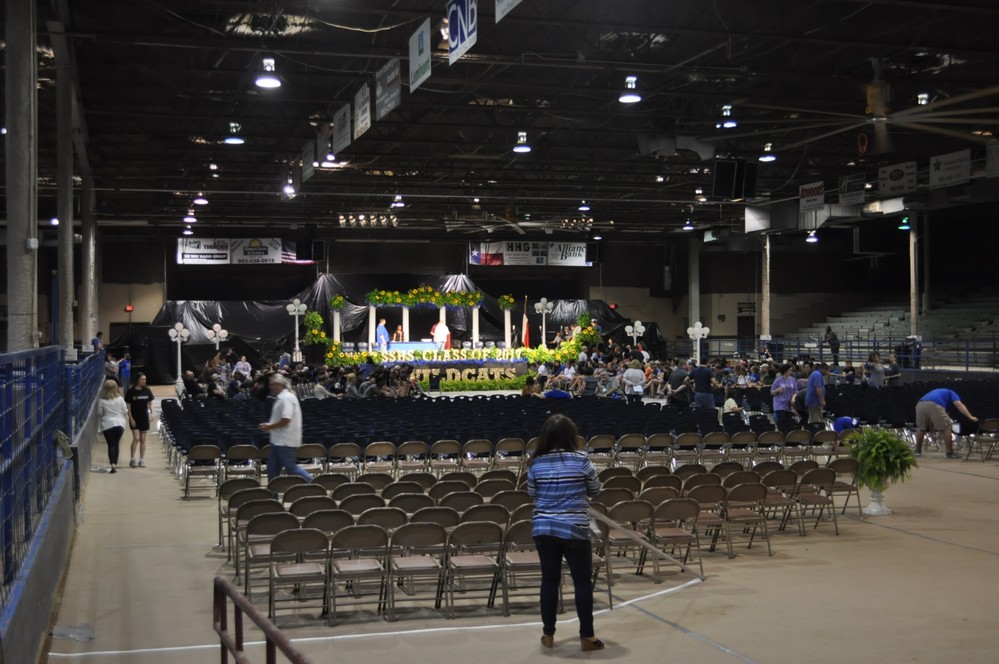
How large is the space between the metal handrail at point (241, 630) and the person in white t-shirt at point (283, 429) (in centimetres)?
571

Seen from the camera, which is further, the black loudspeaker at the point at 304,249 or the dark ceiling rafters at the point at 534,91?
the black loudspeaker at the point at 304,249

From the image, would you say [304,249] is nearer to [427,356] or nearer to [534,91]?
[427,356]

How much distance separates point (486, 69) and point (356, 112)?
3.25 m

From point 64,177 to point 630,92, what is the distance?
34.6 ft

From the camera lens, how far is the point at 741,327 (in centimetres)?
4778

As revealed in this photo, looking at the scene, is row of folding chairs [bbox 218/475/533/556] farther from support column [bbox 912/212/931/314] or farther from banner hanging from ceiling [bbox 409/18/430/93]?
support column [bbox 912/212/931/314]

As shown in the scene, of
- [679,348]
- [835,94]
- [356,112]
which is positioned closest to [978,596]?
[356,112]

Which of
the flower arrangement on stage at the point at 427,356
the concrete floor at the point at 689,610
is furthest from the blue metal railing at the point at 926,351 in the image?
the concrete floor at the point at 689,610

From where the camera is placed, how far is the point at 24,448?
236 inches

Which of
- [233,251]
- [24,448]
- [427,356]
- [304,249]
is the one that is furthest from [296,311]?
[24,448]

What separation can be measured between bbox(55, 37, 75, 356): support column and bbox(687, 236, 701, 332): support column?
98.5 feet

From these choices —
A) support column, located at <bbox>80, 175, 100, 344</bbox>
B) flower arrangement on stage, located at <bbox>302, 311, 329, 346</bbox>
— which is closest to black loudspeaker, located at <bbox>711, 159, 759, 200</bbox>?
support column, located at <bbox>80, 175, 100, 344</bbox>

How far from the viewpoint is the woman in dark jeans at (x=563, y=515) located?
6.11m

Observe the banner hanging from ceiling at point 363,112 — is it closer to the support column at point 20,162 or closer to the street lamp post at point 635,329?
the support column at point 20,162
